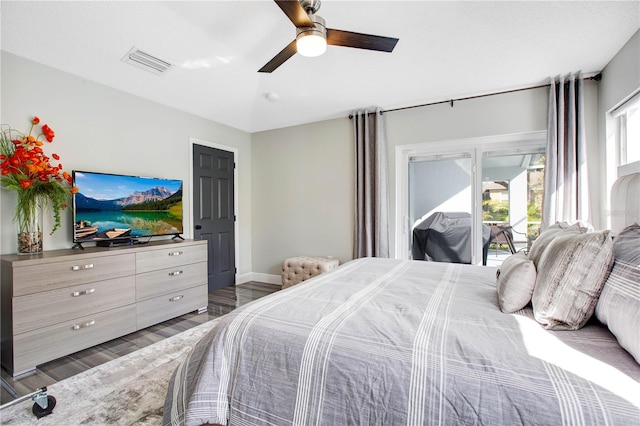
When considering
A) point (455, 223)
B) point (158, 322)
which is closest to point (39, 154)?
point (158, 322)

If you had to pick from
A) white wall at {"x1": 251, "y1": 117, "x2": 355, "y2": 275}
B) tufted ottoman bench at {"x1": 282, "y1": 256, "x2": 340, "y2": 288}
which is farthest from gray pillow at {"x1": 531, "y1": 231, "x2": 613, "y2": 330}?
white wall at {"x1": 251, "y1": 117, "x2": 355, "y2": 275}

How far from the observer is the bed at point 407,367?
2.52 feet

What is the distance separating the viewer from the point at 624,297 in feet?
3.03

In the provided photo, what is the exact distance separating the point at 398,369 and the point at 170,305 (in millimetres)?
2845

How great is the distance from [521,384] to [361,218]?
312 centimetres

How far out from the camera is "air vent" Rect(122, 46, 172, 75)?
8.91 ft

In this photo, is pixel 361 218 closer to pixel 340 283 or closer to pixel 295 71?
pixel 295 71

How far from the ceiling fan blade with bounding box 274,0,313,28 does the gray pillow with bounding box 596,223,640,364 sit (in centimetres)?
185

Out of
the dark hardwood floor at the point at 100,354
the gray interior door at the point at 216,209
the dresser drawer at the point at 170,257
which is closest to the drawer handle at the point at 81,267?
the dresser drawer at the point at 170,257

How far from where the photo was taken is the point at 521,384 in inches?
31.0

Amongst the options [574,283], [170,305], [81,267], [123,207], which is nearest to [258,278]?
[170,305]

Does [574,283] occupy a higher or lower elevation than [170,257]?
higher

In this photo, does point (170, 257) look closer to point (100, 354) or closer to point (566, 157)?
point (100, 354)

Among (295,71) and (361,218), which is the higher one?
(295,71)
